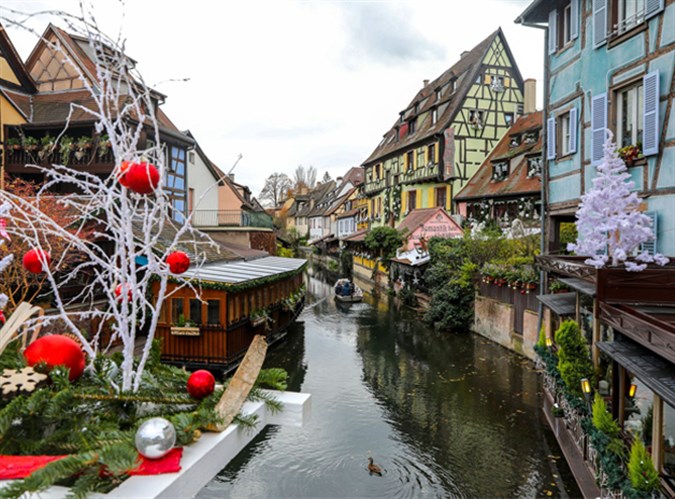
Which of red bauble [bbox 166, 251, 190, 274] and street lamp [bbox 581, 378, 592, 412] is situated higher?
red bauble [bbox 166, 251, 190, 274]

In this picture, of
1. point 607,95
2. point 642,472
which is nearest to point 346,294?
point 607,95

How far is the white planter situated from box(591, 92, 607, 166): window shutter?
10056 mm

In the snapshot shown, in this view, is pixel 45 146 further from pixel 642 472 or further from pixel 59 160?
pixel 642 472

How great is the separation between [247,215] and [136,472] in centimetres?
2455

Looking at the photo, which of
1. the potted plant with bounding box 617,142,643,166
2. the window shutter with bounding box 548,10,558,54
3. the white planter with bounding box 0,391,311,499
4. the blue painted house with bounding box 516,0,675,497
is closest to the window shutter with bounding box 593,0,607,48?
the blue painted house with bounding box 516,0,675,497

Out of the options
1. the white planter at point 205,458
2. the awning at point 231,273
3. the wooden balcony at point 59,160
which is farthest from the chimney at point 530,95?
the white planter at point 205,458

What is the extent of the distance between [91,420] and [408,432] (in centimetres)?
866

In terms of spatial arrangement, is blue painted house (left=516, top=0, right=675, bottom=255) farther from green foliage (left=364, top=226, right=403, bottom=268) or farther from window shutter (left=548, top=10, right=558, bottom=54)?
green foliage (left=364, top=226, right=403, bottom=268)

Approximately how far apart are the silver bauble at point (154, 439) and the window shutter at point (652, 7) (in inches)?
432

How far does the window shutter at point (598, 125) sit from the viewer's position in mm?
10703

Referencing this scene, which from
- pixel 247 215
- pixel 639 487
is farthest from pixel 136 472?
pixel 247 215

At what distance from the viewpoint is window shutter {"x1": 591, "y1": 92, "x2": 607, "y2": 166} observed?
10703mm

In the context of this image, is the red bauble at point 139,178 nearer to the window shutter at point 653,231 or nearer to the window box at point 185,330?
the window shutter at point 653,231

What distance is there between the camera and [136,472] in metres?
2.03
